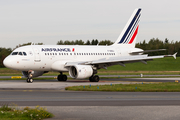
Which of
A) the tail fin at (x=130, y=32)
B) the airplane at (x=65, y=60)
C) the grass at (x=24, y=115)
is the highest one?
the tail fin at (x=130, y=32)

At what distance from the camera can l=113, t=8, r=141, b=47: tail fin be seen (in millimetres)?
45281

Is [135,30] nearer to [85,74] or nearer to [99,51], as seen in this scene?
[99,51]

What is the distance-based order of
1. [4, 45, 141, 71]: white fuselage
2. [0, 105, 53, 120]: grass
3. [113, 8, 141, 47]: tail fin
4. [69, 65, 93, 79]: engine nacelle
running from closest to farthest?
1. [0, 105, 53, 120]: grass
2. [4, 45, 141, 71]: white fuselage
3. [69, 65, 93, 79]: engine nacelle
4. [113, 8, 141, 47]: tail fin

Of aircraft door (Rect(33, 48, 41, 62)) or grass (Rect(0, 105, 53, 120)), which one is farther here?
aircraft door (Rect(33, 48, 41, 62))

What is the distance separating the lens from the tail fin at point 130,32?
45.3m

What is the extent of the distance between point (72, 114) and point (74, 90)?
37.0 ft

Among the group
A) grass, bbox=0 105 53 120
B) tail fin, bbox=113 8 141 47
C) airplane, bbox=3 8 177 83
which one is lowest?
grass, bbox=0 105 53 120

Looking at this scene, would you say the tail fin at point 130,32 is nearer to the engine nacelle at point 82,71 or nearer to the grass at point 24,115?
the engine nacelle at point 82,71

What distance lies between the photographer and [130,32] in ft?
150

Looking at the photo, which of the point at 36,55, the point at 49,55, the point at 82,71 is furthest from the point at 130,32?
the point at 36,55

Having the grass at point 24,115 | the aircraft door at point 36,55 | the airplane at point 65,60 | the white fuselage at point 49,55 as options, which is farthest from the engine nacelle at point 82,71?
the grass at point 24,115

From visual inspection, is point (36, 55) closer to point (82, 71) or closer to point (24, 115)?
point (82, 71)

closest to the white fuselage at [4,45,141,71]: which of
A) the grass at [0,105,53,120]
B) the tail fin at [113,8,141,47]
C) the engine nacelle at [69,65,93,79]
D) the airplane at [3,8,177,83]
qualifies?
the airplane at [3,8,177,83]

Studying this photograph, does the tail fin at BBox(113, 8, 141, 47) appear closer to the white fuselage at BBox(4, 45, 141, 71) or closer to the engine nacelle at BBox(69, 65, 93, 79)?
the white fuselage at BBox(4, 45, 141, 71)
